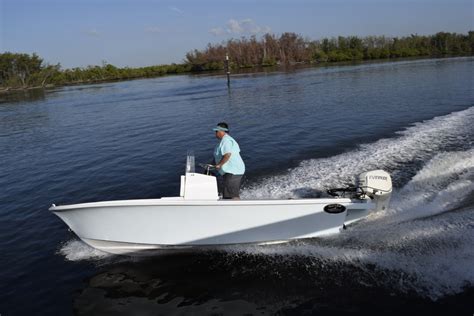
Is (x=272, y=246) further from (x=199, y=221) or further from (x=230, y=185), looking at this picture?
(x=199, y=221)

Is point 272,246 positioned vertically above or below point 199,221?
below

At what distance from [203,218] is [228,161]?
1.12 metres

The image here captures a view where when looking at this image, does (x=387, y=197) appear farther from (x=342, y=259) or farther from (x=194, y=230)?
(x=194, y=230)

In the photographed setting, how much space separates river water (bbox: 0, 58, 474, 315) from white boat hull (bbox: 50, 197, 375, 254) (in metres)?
0.32

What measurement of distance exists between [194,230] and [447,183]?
5.86 metres

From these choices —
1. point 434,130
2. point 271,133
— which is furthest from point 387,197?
point 271,133

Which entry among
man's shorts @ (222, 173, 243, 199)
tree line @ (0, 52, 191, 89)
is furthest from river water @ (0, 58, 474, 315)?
tree line @ (0, 52, 191, 89)

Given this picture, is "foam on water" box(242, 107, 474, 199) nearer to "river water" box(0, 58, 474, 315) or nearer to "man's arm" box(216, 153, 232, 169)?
"river water" box(0, 58, 474, 315)

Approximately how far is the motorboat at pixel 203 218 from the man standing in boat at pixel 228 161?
1.40 ft

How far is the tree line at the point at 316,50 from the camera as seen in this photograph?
8838 centimetres

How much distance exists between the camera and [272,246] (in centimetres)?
668

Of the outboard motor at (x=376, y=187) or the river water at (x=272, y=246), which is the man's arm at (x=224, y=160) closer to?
the river water at (x=272, y=246)

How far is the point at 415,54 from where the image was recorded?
87.9m

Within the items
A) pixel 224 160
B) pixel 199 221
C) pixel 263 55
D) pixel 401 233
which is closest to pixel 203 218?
pixel 199 221
